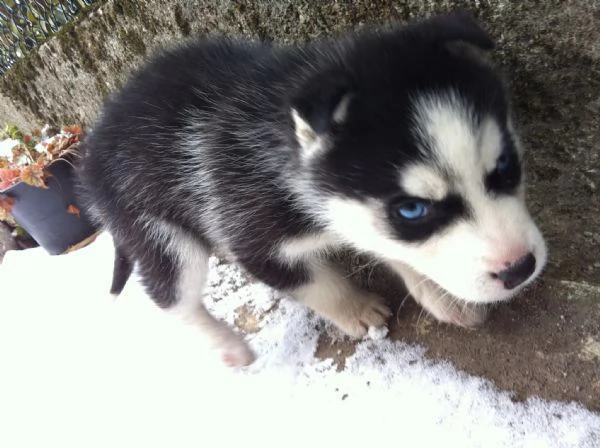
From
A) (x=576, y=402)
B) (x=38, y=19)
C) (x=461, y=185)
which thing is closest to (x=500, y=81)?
(x=461, y=185)

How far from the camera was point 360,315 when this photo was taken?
8.00 feet

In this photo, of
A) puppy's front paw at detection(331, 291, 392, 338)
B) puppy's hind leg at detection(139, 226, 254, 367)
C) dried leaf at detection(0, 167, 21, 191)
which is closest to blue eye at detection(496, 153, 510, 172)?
puppy's front paw at detection(331, 291, 392, 338)

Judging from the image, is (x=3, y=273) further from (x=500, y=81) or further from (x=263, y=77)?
(x=500, y=81)

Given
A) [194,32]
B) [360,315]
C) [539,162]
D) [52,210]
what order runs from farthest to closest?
[52,210] → [194,32] → [360,315] → [539,162]

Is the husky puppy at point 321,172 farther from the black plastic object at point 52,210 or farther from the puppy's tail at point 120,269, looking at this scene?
the black plastic object at point 52,210

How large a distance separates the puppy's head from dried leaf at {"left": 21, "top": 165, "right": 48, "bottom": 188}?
293 cm

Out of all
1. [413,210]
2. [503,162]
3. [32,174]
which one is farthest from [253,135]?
[32,174]

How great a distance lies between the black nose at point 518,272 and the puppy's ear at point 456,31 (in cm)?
62

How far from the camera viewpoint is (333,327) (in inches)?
101

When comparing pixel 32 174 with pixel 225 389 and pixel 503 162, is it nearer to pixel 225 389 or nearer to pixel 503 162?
pixel 225 389

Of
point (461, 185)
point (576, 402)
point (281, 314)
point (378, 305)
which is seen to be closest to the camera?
point (461, 185)

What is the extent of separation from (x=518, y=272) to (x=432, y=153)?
16.2 inches

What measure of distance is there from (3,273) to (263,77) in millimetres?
3409

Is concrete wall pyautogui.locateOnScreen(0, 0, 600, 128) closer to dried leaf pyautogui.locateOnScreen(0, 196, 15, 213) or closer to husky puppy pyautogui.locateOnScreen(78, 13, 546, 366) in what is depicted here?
husky puppy pyautogui.locateOnScreen(78, 13, 546, 366)
